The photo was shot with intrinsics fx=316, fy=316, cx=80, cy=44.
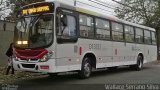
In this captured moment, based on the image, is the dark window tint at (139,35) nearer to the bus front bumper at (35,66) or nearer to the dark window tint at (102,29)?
the dark window tint at (102,29)

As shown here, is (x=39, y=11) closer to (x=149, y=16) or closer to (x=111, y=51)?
(x=111, y=51)

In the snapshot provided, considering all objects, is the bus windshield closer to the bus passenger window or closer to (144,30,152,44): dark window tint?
the bus passenger window

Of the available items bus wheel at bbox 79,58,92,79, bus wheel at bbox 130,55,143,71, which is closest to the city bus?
bus wheel at bbox 79,58,92,79

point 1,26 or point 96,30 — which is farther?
point 1,26

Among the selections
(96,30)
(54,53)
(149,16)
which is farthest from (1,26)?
(149,16)

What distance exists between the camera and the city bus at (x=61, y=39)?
1229 centimetres

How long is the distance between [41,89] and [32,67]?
4.75ft

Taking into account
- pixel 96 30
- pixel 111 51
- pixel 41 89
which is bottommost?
pixel 41 89

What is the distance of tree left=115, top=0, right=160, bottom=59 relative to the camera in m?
37.5

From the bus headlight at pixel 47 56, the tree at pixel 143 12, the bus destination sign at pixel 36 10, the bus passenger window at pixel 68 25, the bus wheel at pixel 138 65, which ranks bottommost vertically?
the bus wheel at pixel 138 65

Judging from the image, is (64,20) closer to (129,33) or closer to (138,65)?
(129,33)

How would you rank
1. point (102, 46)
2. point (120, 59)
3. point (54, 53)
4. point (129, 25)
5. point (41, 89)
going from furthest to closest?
1. point (129, 25)
2. point (120, 59)
3. point (102, 46)
4. point (54, 53)
5. point (41, 89)

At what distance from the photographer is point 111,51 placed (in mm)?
16672

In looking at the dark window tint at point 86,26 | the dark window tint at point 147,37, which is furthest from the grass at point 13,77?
the dark window tint at point 147,37
